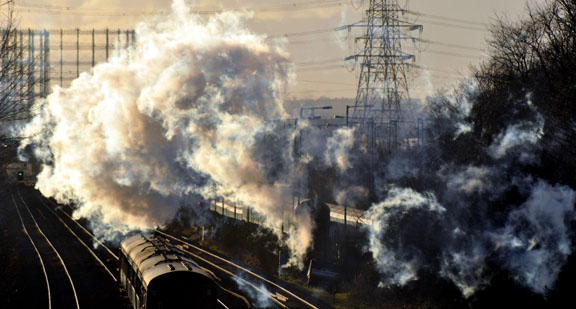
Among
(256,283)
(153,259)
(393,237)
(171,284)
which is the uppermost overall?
(153,259)

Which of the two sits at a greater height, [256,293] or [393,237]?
[393,237]

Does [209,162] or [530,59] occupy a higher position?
[530,59]

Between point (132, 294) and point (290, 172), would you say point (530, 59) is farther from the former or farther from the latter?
point (132, 294)

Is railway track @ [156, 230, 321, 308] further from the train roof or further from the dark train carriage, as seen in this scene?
the dark train carriage

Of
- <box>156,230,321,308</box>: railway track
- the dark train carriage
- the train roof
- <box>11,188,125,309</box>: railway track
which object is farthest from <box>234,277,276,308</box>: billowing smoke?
<box>11,188,125,309</box>: railway track

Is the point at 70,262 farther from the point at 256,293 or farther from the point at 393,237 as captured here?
the point at 393,237

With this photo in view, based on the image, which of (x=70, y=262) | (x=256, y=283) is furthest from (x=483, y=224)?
(x=70, y=262)

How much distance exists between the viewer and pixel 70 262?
36062 mm

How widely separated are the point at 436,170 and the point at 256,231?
518 inches

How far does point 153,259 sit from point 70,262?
1721 centimetres

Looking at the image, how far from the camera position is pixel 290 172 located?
36.5 m

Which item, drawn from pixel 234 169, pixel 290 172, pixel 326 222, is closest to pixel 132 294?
pixel 234 169

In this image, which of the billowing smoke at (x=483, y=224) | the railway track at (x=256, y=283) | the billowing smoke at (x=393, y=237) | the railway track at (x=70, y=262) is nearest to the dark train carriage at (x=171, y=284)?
the railway track at (x=70, y=262)

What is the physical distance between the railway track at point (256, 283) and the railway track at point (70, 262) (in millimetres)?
4290
